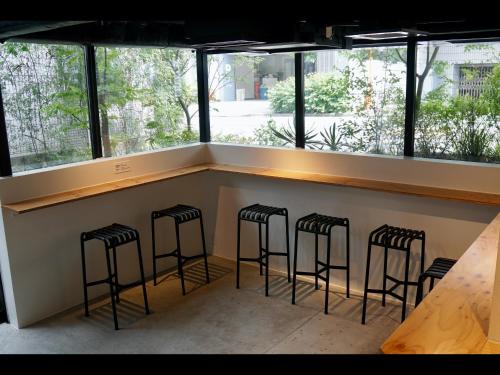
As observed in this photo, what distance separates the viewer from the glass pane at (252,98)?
14.5 ft

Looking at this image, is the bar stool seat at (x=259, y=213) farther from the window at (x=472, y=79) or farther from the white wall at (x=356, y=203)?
the window at (x=472, y=79)

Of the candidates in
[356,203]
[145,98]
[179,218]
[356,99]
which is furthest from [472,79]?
[145,98]

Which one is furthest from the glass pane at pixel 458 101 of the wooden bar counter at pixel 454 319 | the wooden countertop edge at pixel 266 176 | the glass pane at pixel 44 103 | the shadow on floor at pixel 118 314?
the glass pane at pixel 44 103

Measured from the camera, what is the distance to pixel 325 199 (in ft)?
13.7

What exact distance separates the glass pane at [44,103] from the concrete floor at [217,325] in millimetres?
1245

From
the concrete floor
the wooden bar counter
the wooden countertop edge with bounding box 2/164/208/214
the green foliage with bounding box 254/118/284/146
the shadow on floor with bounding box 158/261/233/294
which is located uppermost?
the green foliage with bounding box 254/118/284/146

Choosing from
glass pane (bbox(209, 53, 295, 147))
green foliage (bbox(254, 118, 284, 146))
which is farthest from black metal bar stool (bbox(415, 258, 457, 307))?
green foliage (bbox(254, 118, 284, 146))

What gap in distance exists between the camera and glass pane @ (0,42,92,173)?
3547mm

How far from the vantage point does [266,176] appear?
169 inches

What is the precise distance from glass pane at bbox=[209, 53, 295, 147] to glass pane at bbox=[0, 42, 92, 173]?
1382 millimetres

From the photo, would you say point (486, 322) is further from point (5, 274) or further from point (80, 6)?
point (5, 274)

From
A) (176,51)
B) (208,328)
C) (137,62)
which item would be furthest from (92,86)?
(208,328)

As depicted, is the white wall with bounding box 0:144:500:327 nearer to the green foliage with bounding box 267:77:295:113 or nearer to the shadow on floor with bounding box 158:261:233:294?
the shadow on floor with bounding box 158:261:233:294
